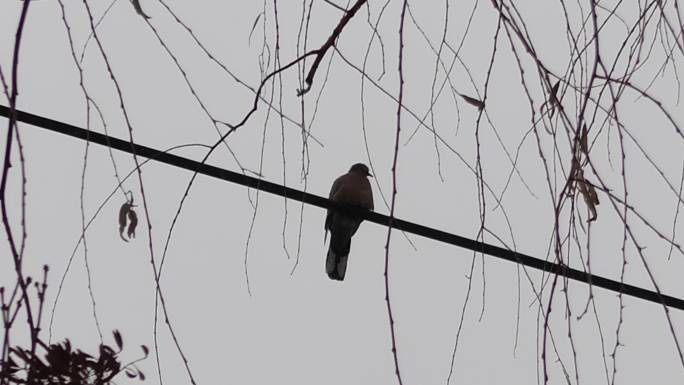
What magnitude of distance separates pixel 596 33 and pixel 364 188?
2824 millimetres

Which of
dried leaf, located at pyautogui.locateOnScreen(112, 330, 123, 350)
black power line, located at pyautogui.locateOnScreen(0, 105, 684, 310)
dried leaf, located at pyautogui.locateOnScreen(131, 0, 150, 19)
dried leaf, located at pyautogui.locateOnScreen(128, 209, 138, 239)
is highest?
black power line, located at pyautogui.locateOnScreen(0, 105, 684, 310)

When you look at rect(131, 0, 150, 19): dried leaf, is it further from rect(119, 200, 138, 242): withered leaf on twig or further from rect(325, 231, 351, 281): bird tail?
rect(325, 231, 351, 281): bird tail

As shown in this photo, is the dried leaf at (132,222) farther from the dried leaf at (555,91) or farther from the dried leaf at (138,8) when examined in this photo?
the dried leaf at (555,91)

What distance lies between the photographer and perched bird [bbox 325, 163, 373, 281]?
369cm

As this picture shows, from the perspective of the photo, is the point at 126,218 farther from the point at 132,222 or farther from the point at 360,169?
the point at 360,169

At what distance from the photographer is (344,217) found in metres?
3.61

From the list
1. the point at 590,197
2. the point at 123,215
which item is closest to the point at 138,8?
the point at 123,215

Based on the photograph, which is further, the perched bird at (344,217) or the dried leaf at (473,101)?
the perched bird at (344,217)

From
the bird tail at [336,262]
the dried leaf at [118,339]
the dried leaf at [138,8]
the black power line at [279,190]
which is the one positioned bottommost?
the dried leaf at [118,339]

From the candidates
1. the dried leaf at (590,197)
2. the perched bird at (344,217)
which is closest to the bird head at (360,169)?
the perched bird at (344,217)

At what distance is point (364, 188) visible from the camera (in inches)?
149

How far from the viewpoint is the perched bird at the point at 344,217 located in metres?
3.69

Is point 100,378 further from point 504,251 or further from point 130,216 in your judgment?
point 504,251

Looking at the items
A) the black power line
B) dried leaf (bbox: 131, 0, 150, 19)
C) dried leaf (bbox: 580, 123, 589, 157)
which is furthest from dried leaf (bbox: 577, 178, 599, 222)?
dried leaf (bbox: 131, 0, 150, 19)
